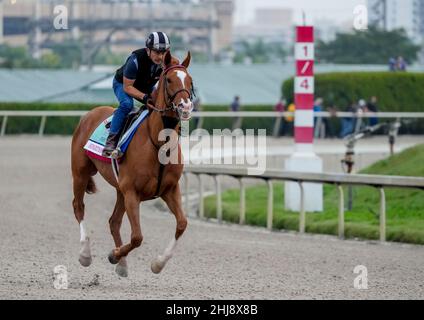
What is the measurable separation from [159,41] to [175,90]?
58 cm

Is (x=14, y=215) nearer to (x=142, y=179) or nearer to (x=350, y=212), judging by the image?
(x=350, y=212)

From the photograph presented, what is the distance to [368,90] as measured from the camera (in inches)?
1257

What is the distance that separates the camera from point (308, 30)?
49.0 feet

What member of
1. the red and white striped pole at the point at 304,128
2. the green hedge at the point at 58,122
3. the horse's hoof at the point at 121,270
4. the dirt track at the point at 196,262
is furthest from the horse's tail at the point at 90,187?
the green hedge at the point at 58,122

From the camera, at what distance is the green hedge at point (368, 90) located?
3189cm

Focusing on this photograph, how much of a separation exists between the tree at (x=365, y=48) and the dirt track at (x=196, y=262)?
34.1 m

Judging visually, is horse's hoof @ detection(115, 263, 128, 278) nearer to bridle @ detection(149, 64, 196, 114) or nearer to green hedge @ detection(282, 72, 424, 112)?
bridle @ detection(149, 64, 196, 114)

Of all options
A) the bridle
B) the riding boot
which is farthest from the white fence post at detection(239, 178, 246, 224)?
the bridle

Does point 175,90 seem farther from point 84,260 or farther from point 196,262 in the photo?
point 196,262

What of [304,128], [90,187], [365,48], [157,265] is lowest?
[365,48]

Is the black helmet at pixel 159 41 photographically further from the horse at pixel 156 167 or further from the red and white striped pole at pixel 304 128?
the red and white striped pole at pixel 304 128

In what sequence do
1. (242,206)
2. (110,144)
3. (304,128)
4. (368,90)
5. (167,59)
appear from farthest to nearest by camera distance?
(368,90) → (304,128) → (242,206) → (110,144) → (167,59)

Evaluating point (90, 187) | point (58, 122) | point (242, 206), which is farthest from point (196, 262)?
point (58, 122)
